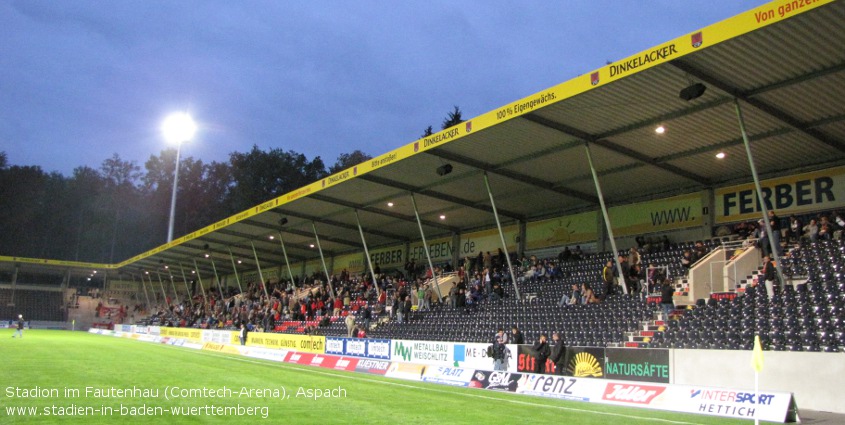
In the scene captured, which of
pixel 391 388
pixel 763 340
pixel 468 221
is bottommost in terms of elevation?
pixel 391 388

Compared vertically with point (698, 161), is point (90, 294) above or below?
below

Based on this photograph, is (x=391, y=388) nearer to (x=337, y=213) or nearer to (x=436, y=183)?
(x=436, y=183)

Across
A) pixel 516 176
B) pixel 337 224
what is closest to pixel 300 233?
pixel 337 224

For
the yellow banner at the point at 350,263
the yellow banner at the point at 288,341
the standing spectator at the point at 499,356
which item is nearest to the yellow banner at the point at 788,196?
the standing spectator at the point at 499,356

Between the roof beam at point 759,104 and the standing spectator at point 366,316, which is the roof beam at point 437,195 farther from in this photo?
the roof beam at point 759,104

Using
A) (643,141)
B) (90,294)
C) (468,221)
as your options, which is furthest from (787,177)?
(90,294)

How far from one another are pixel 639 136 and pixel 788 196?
21.8ft

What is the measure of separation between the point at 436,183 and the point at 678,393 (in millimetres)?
15640

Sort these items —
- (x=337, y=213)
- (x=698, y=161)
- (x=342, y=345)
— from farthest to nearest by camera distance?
(x=337, y=213) < (x=342, y=345) < (x=698, y=161)

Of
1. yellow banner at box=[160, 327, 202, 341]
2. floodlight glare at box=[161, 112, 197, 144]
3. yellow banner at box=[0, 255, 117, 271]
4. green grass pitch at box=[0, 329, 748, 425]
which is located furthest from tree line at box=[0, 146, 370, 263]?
green grass pitch at box=[0, 329, 748, 425]

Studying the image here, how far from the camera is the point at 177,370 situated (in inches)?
629

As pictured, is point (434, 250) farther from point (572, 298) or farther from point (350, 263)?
point (572, 298)

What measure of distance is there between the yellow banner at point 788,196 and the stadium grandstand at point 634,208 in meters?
0.05

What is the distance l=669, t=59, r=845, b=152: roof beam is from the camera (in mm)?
14031
